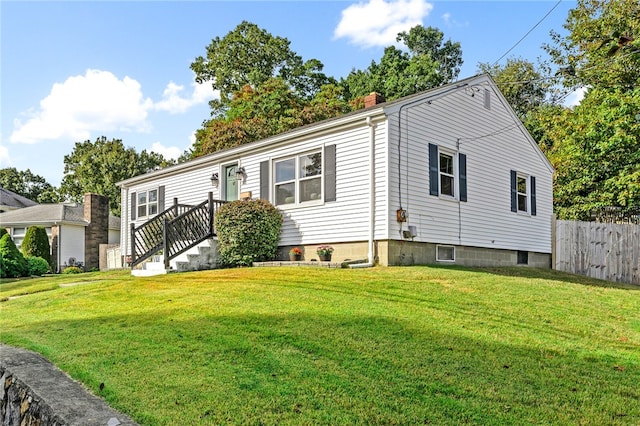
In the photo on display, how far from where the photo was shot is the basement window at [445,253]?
11477 millimetres

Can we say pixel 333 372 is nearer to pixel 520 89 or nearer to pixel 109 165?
pixel 520 89

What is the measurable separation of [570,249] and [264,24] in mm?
26220

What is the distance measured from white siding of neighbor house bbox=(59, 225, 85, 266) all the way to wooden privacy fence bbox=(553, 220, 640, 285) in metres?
21.3

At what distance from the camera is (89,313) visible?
21.6ft

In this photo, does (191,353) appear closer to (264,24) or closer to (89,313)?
(89,313)

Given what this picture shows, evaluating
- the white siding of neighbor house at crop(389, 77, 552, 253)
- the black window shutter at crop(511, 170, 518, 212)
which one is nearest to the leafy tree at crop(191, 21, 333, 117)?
the white siding of neighbor house at crop(389, 77, 552, 253)

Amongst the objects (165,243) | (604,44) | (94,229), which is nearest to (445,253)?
(165,243)

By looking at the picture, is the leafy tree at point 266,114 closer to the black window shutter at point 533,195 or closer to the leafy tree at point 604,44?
the leafy tree at point 604,44

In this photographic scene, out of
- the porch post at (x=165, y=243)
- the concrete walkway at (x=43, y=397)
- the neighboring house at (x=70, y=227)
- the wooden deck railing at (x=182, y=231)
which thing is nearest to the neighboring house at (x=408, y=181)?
the wooden deck railing at (x=182, y=231)

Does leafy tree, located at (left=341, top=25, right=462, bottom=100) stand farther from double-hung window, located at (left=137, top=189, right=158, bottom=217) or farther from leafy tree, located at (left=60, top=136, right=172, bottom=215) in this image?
double-hung window, located at (left=137, top=189, right=158, bottom=217)

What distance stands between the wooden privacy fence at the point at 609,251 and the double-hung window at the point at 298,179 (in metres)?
7.84

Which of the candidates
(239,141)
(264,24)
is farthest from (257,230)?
(264,24)

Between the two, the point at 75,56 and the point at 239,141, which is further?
the point at 239,141

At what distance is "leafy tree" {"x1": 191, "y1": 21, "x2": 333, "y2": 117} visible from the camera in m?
32.9
